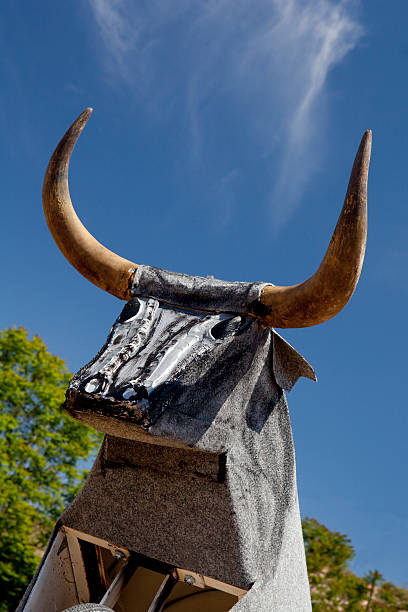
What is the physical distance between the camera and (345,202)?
3.09m

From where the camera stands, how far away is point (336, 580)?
12836 millimetres

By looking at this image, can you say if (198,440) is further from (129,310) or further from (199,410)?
(129,310)

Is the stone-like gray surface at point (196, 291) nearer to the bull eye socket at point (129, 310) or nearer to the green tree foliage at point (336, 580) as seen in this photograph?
the bull eye socket at point (129, 310)

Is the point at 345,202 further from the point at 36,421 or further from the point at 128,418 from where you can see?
the point at 36,421

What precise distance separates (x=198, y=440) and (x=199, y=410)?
0.54 ft

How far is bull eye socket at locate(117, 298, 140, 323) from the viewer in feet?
12.1

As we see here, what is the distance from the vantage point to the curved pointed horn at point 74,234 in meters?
3.94

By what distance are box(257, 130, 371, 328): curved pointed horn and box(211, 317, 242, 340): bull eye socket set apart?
26cm

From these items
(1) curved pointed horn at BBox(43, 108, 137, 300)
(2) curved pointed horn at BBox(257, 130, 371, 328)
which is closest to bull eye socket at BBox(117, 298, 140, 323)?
(1) curved pointed horn at BBox(43, 108, 137, 300)

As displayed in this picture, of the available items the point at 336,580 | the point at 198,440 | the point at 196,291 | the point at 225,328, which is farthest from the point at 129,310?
the point at 336,580

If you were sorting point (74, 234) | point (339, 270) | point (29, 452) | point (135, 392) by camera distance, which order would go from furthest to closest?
point (29, 452), point (74, 234), point (339, 270), point (135, 392)

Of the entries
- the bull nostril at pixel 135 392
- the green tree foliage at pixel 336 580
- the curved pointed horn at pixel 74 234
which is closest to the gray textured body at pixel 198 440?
the bull nostril at pixel 135 392

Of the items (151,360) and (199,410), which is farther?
(199,410)

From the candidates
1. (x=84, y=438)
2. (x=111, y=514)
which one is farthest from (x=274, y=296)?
(x=84, y=438)
